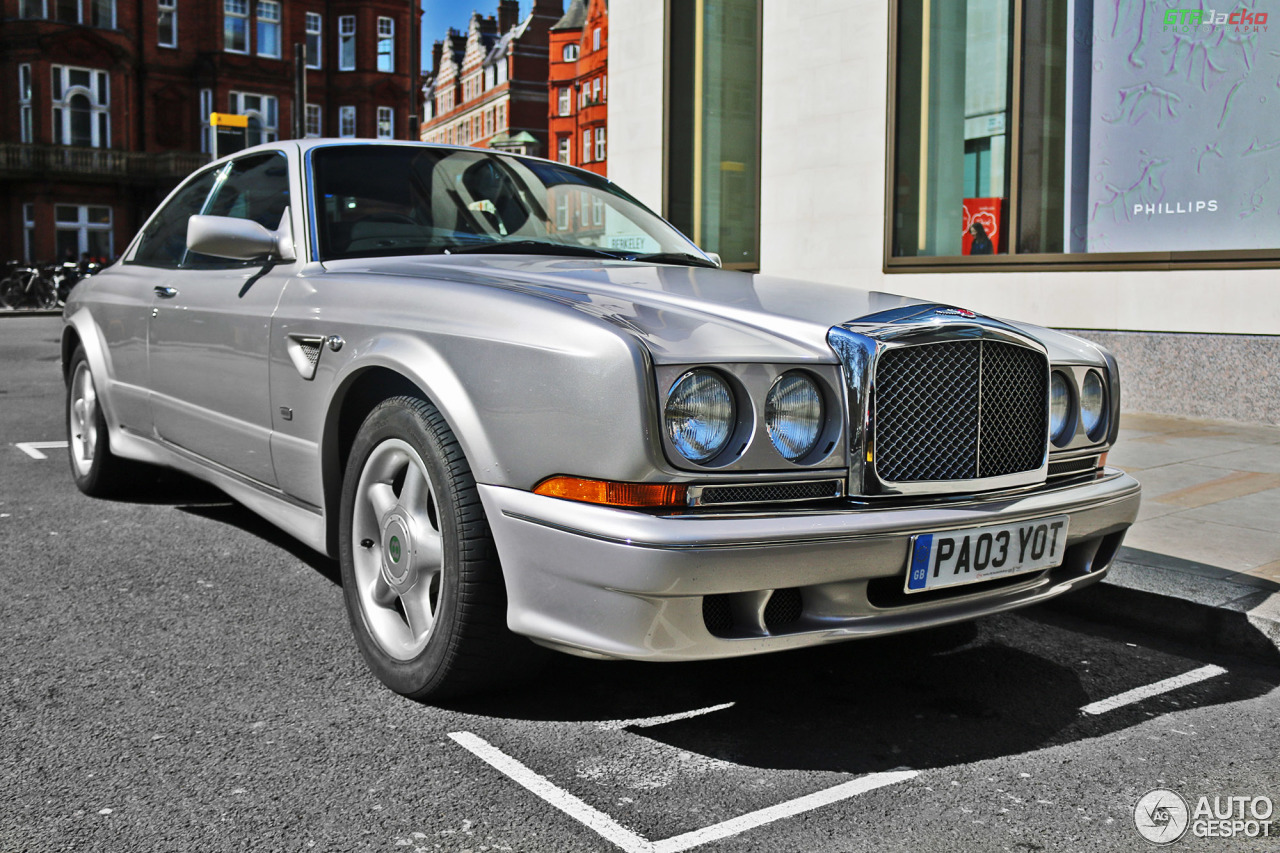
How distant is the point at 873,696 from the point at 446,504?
125 cm

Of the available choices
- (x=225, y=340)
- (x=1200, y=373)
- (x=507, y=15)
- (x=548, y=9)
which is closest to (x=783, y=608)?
(x=225, y=340)

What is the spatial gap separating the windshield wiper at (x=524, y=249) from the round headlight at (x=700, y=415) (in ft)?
4.78

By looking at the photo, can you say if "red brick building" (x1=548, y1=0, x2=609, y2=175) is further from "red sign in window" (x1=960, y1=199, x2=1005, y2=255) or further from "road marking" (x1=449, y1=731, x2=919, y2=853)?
"road marking" (x1=449, y1=731, x2=919, y2=853)

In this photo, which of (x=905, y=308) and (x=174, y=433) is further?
(x=174, y=433)

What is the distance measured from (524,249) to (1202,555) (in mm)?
2651

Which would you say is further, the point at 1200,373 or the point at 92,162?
the point at 92,162

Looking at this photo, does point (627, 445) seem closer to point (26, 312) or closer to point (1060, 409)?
point (1060, 409)

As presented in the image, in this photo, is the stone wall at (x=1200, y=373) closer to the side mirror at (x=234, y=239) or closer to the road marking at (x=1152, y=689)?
the road marking at (x=1152, y=689)

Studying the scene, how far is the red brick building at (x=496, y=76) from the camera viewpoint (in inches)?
3371

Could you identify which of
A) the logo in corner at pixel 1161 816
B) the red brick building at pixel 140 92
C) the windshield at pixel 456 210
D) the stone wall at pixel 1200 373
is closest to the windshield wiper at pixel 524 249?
the windshield at pixel 456 210

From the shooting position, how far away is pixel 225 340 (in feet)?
13.2

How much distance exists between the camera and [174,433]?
4543 millimetres

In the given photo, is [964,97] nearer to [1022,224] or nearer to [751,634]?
[1022,224]

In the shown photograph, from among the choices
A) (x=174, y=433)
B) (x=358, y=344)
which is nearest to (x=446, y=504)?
(x=358, y=344)
